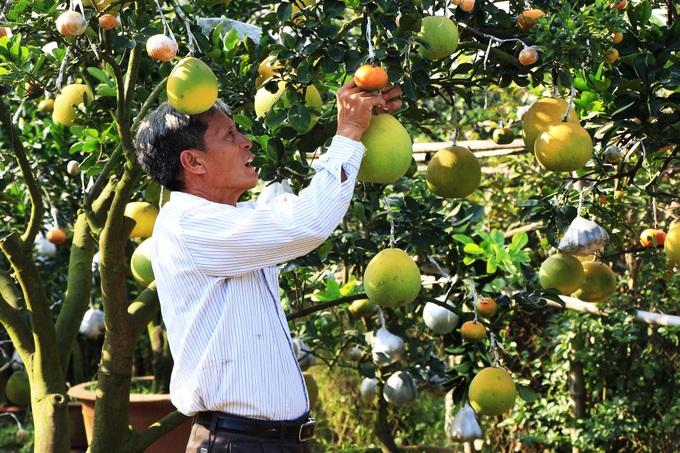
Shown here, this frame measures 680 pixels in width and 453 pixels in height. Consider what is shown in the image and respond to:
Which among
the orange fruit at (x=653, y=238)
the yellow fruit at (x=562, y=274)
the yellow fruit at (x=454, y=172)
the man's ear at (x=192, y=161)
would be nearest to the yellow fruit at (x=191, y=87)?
the man's ear at (x=192, y=161)

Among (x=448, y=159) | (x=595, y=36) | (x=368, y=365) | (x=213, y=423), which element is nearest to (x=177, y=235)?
A: (x=213, y=423)

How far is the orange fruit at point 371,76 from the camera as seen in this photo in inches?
61.2

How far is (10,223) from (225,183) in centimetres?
215

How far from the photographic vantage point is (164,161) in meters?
1.89

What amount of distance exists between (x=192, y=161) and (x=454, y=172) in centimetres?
66

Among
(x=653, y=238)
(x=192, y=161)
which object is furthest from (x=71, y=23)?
(x=653, y=238)

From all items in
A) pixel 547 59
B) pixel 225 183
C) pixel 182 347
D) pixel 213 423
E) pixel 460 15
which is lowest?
pixel 213 423

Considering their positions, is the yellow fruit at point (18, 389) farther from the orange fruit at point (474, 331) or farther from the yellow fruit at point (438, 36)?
the yellow fruit at point (438, 36)

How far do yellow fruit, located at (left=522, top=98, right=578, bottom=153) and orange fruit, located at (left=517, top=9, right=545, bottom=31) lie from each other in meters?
0.17

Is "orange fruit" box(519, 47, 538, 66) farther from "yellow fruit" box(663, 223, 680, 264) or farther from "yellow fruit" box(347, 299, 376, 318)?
"yellow fruit" box(347, 299, 376, 318)

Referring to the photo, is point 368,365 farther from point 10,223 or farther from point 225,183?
point 225,183

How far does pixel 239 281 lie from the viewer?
1740 mm

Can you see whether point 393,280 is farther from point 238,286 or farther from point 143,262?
point 143,262

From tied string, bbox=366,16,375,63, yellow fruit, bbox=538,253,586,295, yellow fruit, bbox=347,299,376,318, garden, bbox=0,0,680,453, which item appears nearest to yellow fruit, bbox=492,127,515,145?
garden, bbox=0,0,680,453
